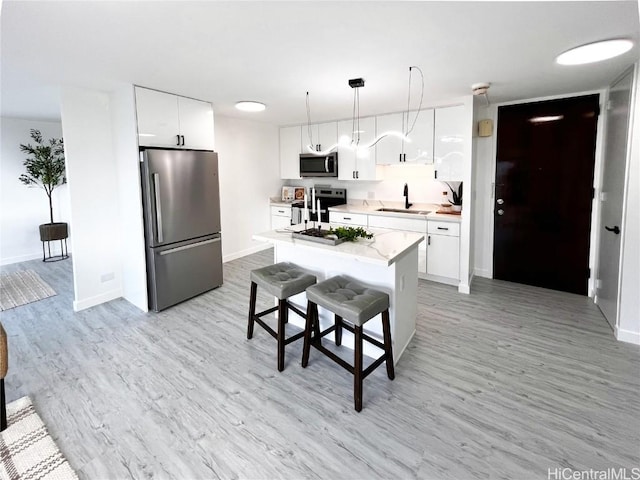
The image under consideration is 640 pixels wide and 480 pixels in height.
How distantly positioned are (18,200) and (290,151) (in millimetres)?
4610

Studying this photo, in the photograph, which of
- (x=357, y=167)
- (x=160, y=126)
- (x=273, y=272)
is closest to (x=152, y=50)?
(x=160, y=126)

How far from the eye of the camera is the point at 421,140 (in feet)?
14.6

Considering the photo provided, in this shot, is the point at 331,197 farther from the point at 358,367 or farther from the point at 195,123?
the point at 358,367

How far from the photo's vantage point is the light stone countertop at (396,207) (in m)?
4.26

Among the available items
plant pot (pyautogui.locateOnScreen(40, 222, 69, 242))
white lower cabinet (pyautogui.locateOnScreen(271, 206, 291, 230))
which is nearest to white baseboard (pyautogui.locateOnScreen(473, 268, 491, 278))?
white lower cabinet (pyautogui.locateOnScreen(271, 206, 291, 230))

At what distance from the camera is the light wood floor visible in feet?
5.84

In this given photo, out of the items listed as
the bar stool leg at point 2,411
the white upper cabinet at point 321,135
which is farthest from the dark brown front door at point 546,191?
the bar stool leg at point 2,411

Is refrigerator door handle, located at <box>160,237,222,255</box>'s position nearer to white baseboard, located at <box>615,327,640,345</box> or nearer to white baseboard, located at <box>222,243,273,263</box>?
white baseboard, located at <box>222,243,273,263</box>

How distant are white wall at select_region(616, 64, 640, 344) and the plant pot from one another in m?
7.52

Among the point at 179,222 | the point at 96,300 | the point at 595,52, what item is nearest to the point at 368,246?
the point at 595,52

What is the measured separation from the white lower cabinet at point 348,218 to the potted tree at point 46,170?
459 cm

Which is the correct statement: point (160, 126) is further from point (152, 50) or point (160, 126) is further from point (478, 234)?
point (478, 234)

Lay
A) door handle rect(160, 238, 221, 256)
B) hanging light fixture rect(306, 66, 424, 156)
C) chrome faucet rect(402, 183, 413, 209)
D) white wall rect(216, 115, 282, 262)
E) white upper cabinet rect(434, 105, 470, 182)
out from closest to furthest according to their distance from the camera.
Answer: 1. hanging light fixture rect(306, 66, 424, 156)
2. door handle rect(160, 238, 221, 256)
3. white upper cabinet rect(434, 105, 470, 182)
4. chrome faucet rect(402, 183, 413, 209)
5. white wall rect(216, 115, 282, 262)

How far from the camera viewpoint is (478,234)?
462 cm
